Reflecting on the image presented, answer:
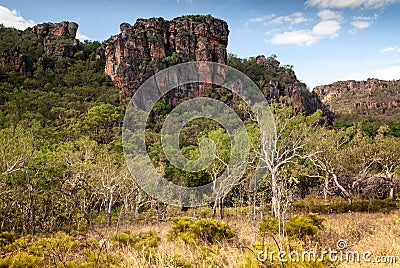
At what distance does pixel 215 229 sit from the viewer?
7.70 metres

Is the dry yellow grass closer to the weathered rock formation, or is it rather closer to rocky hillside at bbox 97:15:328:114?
rocky hillside at bbox 97:15:328:114

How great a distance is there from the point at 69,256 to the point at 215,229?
3.26m

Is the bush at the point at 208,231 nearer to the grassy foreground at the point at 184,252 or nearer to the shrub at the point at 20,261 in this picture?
the grassy foreground at the point at 184,252

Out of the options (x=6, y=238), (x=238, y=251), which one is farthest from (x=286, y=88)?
(x=238, y=251)

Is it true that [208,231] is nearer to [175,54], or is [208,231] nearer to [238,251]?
[238,251]

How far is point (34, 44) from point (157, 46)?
2729cm

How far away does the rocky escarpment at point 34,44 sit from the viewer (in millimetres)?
51656

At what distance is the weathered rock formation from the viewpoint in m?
60.5

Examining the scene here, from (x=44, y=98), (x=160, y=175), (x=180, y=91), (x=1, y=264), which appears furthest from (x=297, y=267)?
(x=180, y=91)

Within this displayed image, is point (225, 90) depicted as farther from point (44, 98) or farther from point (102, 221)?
point (102, 221)

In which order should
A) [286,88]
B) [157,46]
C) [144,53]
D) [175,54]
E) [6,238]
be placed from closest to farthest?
[6,238]
[144,53]
[157,46]
[175,54]
[286,88]

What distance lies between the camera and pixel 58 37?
65.4m

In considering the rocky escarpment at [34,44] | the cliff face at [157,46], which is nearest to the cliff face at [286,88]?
the cliff face at [157,46]

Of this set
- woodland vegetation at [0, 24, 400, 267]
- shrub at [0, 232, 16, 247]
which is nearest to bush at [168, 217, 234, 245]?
woodland vegetation at [0, 24, 400, 267]
